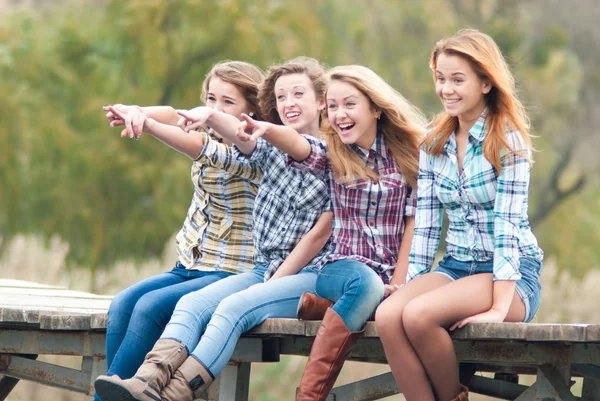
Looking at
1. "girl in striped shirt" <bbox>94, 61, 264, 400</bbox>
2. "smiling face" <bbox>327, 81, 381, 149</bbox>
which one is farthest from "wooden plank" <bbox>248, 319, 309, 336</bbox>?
"smiling face" <bbox>327, 81, 381, 149</bbox>

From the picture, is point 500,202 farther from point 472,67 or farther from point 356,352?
point 356,352

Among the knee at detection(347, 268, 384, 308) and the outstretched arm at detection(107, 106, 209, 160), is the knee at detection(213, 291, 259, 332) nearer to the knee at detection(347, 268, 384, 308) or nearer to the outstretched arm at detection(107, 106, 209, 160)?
the knee at detection(347, 268, 384, 308)

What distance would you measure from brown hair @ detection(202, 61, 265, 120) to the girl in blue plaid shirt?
101cm

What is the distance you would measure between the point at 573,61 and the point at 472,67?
38.8 feet

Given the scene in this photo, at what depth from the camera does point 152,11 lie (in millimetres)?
13375

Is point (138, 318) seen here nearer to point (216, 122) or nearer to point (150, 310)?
point (150, 310)

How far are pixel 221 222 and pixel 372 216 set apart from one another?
0.79 meters

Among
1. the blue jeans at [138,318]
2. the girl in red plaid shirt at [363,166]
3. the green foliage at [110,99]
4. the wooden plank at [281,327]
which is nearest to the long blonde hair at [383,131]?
the girl in red plaid shirt at [363,166]

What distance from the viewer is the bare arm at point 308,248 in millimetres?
4452

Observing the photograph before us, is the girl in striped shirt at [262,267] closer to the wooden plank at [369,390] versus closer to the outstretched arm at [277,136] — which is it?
the outstretched arm at [277,136]

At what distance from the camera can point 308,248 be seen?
176 inches

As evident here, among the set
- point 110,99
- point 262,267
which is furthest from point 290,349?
point 110,99

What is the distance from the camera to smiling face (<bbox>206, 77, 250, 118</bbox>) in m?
4.89

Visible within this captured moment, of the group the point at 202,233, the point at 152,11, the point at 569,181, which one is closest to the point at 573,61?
the point at 569,181
